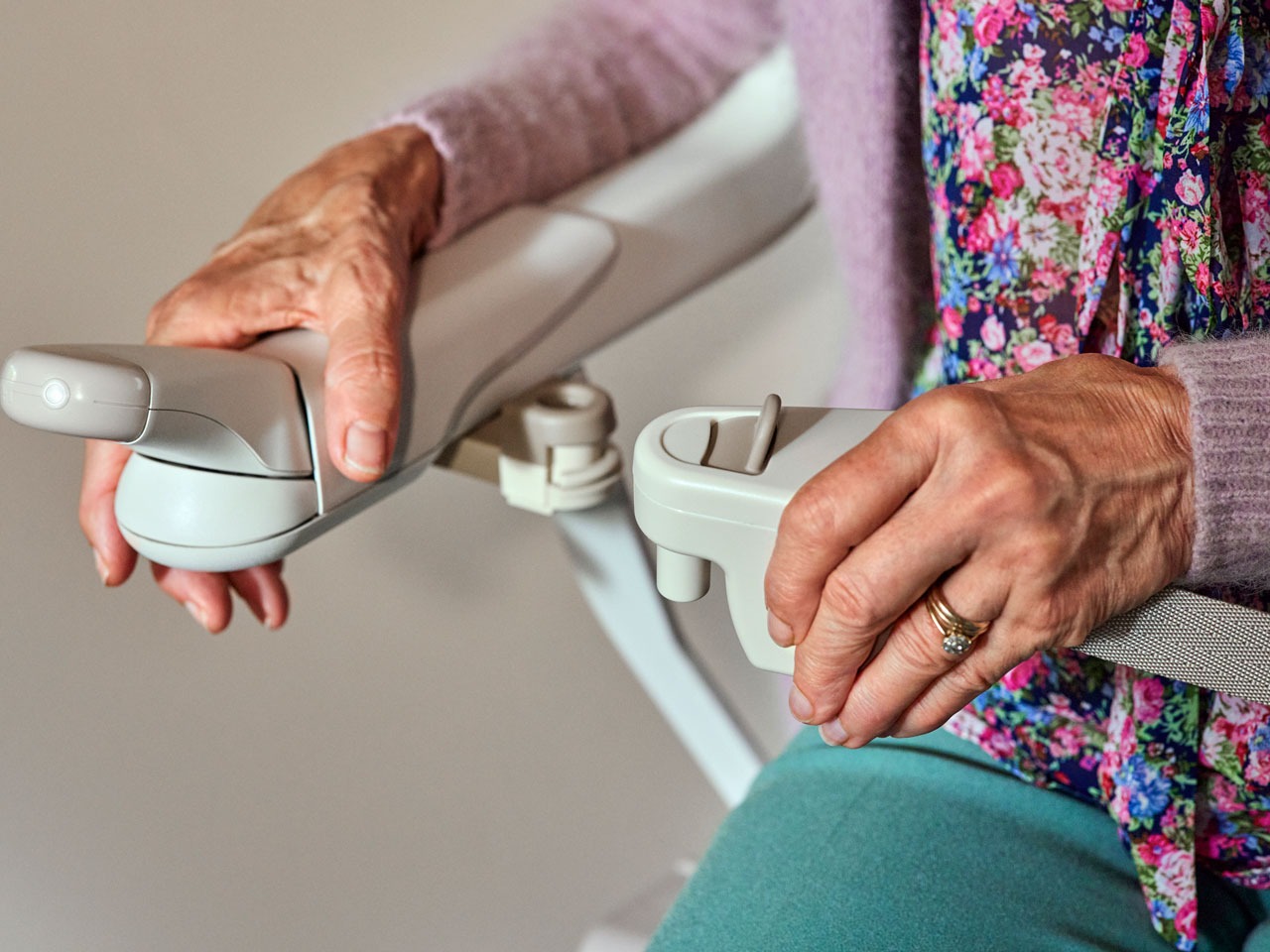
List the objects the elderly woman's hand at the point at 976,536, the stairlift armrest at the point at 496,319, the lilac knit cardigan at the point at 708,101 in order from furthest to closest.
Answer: the lilac knit cardigan at the point at 708,101
the stairlift armrest at the point at 496,319
the elderly woman's hand at the point at 976,536

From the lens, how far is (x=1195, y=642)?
419mm

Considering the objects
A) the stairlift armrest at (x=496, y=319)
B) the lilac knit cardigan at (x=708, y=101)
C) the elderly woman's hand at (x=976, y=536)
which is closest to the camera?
the elderly woman's hand at (x=976, y=536)

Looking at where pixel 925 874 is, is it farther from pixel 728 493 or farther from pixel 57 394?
pixel 57 394

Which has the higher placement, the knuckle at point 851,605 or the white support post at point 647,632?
the knuckle at point 851,605

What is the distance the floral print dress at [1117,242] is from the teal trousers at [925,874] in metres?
0.02

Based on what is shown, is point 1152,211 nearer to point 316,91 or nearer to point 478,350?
point 478,350

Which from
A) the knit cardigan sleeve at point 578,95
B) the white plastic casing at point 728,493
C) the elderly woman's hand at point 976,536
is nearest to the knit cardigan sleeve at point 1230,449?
the elderly woman's hand at point 976,536

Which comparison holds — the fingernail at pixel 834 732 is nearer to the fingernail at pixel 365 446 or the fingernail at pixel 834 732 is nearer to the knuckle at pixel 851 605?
the knuckle at pixel 851 605

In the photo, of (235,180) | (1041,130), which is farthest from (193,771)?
(1041,130)

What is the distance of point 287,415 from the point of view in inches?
19.4

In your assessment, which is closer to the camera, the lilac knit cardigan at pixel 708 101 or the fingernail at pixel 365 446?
the fingernail at pixel 365 446

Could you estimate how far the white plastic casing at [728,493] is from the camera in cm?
42

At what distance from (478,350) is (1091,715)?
35 centimetres

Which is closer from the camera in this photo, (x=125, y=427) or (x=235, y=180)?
(x=125, y=427)
